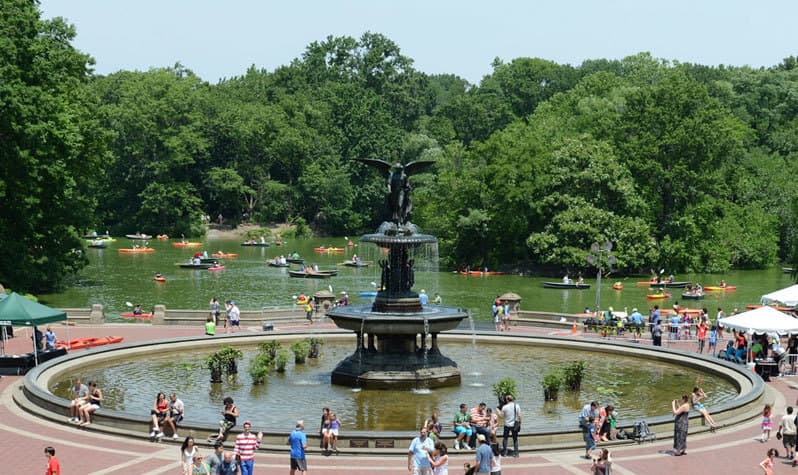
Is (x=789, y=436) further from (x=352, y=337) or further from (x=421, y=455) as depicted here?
(x=352, y=337)

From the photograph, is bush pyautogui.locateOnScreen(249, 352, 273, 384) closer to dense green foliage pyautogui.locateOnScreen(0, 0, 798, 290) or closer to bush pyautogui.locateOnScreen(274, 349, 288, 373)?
bush pyautogui.locateOnScreen(274, 349, 288, 373)

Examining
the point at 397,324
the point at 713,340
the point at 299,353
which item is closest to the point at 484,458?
the point at 397,324

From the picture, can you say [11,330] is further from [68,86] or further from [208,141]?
[208,141]

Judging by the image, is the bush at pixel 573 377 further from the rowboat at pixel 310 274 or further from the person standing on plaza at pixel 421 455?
the rowboat at pixel 310 274

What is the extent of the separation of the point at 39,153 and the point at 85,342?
2124 cm

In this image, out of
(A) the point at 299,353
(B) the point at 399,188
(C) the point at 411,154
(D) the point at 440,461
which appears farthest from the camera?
(C) the point at 411,154

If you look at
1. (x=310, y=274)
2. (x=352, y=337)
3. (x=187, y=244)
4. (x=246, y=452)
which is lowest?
(x=310, y=274)

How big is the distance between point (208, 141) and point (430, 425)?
117338 mm

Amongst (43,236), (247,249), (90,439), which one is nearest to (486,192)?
(247,249)

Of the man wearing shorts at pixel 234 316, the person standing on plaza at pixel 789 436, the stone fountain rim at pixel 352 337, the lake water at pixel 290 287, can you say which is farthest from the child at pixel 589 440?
the lake water at pixel 290 287

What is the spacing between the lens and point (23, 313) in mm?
36781

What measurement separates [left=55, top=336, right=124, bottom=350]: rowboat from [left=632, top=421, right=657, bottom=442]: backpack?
2366cm

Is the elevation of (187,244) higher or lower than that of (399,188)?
lower

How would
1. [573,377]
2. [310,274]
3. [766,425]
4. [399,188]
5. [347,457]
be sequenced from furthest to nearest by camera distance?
[310,274] < [399,188] < [573,377] < [766,425] < [347,457]
